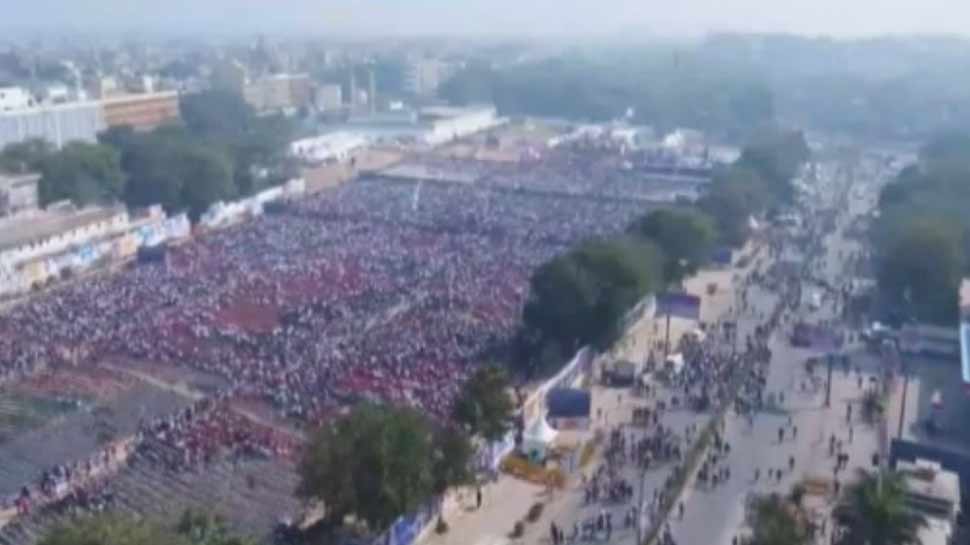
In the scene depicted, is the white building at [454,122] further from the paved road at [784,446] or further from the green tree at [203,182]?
the paved road at [784,446]

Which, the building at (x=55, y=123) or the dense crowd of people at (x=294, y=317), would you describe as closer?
the dense crowd of people at (x=294, y=317)

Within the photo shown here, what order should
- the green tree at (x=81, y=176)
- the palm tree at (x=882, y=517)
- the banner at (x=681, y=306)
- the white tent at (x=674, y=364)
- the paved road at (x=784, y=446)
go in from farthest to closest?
the green tree at (x=81, y=176), the banner at (x=681, y=306), the white tent at (x=674, y=364), the paved road at (x=784, y=446), the palm tree at (x=882, y=517)

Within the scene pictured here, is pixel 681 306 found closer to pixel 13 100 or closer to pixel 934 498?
pixel 934 498

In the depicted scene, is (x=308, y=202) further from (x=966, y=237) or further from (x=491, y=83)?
(x=491, y=83)

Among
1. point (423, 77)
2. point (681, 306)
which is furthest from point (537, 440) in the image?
point (423, 77)

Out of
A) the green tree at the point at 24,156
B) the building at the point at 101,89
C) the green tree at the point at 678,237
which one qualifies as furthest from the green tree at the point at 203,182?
the building at the point at 101,89

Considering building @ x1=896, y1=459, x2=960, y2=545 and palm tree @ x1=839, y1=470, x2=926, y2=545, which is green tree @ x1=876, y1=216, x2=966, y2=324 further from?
palm tree @ x1=839, y1=470, x2=926, y2=545
